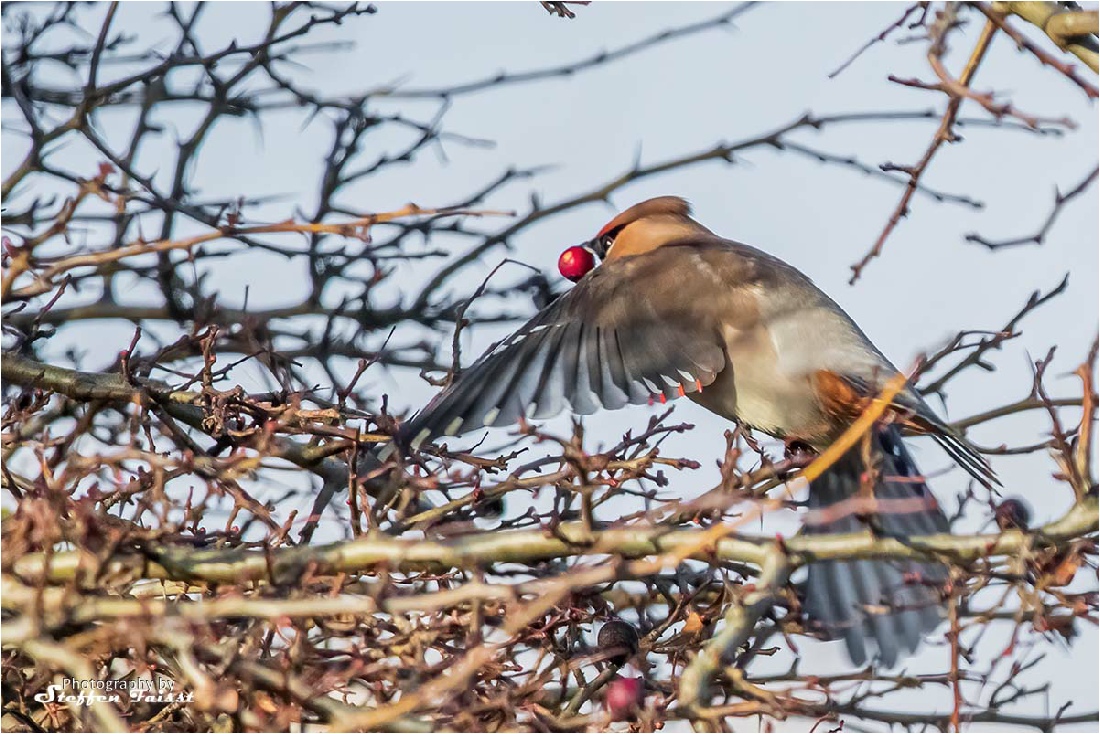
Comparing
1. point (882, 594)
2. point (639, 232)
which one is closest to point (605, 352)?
point (639, 232)

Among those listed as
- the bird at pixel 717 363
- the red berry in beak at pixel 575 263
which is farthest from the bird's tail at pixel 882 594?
the red berry in beak at pixel 575 263

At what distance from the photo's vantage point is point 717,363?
4359 mm

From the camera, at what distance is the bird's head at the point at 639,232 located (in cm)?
495

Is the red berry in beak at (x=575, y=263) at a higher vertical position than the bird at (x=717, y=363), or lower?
higher

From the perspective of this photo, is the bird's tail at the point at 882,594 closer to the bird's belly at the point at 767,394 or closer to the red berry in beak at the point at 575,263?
the bird's belly at the point at 767,394

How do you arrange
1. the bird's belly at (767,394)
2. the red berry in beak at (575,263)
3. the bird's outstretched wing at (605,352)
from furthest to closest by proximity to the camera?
the red berry in beak at (575,263) → the bird's belly at (767,394) → the bird's outstretched wing at (605,352)

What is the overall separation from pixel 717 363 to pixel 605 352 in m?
0.39

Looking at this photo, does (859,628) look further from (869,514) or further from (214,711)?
(214,711)

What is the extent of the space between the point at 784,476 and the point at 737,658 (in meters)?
0.77

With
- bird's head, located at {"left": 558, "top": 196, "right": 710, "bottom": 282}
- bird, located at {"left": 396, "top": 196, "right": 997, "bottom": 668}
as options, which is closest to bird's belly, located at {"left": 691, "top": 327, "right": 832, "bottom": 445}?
bird, located at {"left": 396, "top": 196, "right": 997, "bottom": 668}

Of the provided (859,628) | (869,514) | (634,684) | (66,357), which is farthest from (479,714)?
(66,357)

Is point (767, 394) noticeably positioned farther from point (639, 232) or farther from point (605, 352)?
point (639, 232)

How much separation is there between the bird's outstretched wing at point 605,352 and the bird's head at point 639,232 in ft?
0.88

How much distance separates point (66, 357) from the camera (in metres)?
4.22
